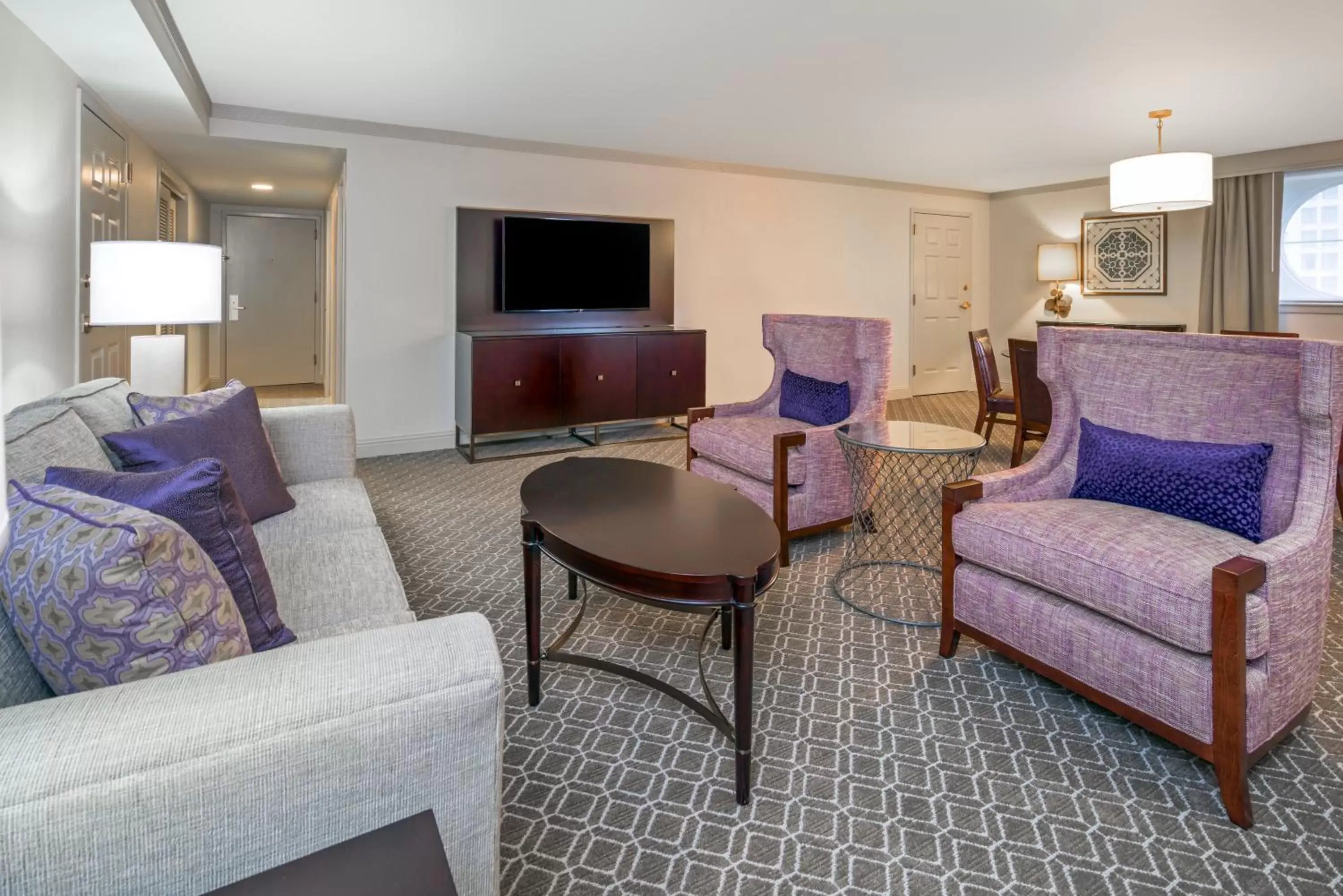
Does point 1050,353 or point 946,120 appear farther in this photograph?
point 946,120

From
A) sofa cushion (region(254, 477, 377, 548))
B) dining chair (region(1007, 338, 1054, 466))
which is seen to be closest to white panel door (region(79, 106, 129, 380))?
sofa cushion (region(254, 477, 377, 548))

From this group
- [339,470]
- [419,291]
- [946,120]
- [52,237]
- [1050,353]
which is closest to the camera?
[1050,353]

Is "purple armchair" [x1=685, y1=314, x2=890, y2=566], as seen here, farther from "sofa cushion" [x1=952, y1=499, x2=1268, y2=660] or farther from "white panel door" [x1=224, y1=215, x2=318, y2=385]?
"white panel door" [x1=224, y1=215, x2=318, y2=385]

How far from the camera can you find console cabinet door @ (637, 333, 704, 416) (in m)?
5.71

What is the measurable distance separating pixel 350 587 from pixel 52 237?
2.57 m

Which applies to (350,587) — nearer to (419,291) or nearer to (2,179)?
(2,179)

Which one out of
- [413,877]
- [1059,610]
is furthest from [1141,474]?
[413,877]

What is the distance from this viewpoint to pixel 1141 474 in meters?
2.09

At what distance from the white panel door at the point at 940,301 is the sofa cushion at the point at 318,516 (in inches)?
257

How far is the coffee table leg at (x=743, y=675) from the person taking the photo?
1.61 meters

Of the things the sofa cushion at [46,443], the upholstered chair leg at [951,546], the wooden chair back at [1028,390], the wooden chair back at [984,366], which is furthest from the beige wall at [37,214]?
the wooden chair back at [984,366]

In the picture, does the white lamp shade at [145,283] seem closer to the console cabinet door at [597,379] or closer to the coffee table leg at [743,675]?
the coffee table leg at [743,675]

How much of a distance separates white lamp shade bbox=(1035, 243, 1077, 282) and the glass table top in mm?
5076

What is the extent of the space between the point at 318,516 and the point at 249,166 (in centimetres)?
460
